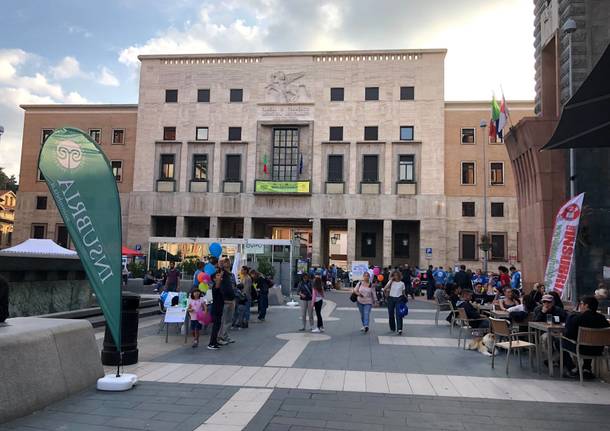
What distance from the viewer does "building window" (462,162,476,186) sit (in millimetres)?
42094

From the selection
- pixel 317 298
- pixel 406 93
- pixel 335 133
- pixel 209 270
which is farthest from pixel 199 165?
pixel 317 298

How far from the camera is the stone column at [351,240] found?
41.5m

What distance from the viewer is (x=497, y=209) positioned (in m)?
41.9

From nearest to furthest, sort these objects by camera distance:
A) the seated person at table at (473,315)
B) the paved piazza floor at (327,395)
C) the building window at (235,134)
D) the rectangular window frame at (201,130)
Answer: the paved piazza floor at (327,395) → the seated person at table at (473,315) → the building window at (235,134) → the rectangular window frame at (201,130)

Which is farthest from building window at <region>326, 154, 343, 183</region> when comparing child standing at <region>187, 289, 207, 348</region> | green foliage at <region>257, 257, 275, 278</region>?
child standing at <region>187, 289, 207, 348</region>

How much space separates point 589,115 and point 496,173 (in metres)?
36.7

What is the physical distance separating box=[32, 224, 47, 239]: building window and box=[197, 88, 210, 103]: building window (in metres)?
19.8

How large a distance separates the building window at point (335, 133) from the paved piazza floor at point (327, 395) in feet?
112

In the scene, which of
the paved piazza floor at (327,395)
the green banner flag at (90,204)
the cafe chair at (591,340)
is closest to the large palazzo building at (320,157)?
the paved piazza floor at (327,395)

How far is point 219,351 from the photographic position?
382 inches

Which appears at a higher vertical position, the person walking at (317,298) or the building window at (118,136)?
the building window at (118,136)

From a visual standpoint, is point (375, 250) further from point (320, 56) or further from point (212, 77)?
point (212, 77)

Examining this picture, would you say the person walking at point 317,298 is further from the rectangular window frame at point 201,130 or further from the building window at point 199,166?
the rectangular window frame at point 201,130

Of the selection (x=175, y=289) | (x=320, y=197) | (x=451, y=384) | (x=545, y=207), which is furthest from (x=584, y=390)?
(x=320, y=197)
